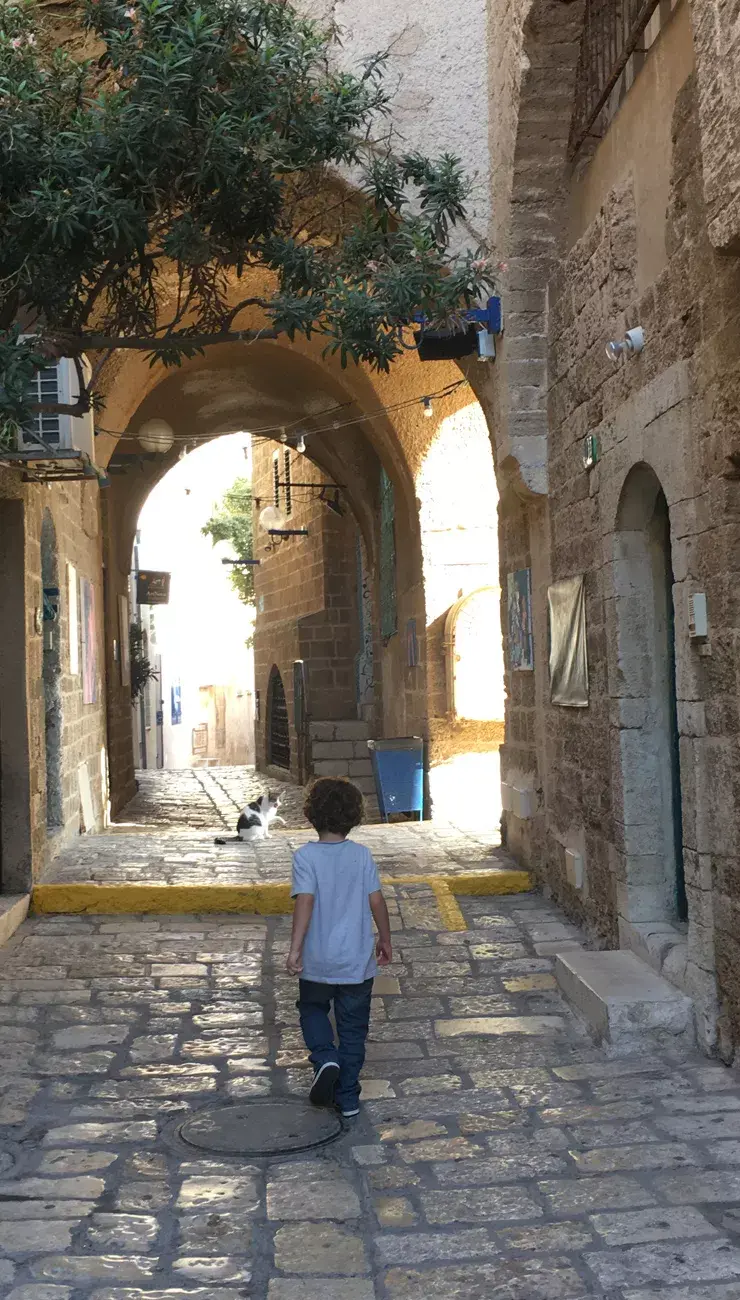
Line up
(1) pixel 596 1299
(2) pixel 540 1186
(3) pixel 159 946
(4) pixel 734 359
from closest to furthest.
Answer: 1. (1) pixel 596 1299
2. (2) pixel 540 1186
3. (4) pixel 734 359
4. (3) pixel 159 946

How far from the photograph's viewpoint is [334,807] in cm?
443

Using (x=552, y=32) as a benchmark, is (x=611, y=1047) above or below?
below

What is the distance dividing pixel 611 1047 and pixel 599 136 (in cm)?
462

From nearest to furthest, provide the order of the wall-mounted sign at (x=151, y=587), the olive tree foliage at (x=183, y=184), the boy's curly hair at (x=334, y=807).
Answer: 1. the boy's curly hair at (x=334, y=807)
2. the olive tree foliage at (x=183, y=184)
3. the wall-mounted sign at (x=151, y=587)

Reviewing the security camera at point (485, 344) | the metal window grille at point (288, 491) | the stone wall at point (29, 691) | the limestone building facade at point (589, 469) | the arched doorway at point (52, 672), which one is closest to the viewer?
the limestone building facade at point (589, 469)

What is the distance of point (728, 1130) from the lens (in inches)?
154

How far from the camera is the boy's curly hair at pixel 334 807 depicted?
4.43 meters

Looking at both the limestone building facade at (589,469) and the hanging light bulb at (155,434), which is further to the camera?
the hanging light bulb at (155,434)

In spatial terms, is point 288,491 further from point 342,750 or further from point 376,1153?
point 376,1153

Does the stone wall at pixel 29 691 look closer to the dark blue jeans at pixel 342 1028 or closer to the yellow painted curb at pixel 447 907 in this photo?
the yellow painted curb at pixel 447 907

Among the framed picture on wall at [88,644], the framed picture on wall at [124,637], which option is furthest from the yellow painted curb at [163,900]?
the framed picture on wall at [124,637]

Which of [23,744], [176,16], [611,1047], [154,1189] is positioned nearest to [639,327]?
[176,16]

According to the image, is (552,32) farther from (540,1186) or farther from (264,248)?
(540,1186)

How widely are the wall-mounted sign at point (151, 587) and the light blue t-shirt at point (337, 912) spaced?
55.1 feet
